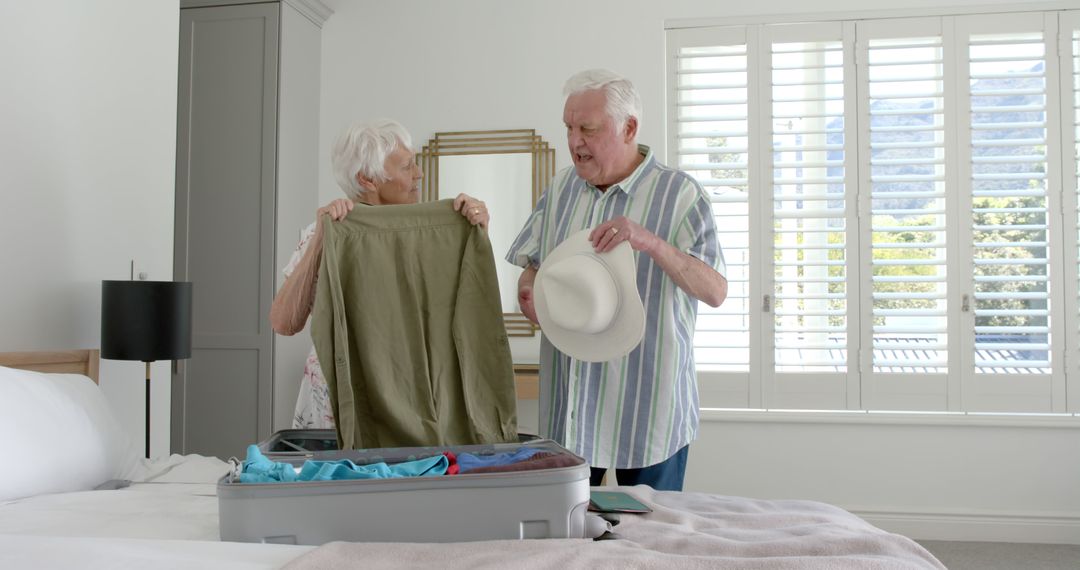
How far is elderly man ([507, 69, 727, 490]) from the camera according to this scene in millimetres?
2104

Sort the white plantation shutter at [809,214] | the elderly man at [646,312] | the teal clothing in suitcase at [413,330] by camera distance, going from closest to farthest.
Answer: the teal clothing in suitcase at [413,330]
the elderly man at [646,312]
the white plantation shutter at [809,214]

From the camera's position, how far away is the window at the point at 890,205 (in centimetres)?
404

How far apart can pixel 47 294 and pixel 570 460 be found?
190 centimetres

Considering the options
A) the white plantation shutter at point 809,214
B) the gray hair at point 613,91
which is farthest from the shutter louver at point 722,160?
the gray hair at point 613,91

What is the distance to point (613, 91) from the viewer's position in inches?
84.9

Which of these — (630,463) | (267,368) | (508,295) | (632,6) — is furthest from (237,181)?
(630,463)

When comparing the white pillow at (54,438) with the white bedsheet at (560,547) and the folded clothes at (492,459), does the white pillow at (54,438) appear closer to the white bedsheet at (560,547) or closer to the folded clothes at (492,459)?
the white bedsheet at (560,547)

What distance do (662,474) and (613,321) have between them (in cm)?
42

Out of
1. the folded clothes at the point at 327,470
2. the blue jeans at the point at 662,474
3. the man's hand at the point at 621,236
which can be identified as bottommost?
the blue jeans at the point at 662,474

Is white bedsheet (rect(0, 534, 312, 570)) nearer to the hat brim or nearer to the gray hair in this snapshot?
the hat brim

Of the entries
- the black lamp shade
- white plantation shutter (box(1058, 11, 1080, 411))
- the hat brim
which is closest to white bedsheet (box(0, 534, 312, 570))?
the hat brim

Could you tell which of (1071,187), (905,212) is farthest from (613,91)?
(1071,187)

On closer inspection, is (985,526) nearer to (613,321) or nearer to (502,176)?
(502,176)

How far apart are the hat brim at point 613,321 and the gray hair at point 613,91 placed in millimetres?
332
